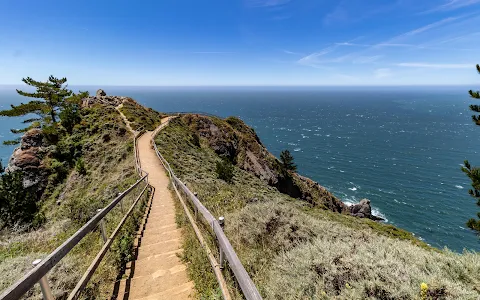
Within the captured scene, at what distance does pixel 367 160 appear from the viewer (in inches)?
3086

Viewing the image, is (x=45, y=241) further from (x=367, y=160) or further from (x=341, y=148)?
(x=341, y=148)

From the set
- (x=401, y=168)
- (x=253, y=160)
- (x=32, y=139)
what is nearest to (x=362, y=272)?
(x=32, y=139)

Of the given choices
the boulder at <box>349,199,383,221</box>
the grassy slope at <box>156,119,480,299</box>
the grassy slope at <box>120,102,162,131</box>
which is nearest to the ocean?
the boulder at <box>349,199,383,221</box>

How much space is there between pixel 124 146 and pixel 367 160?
72377 millimetres

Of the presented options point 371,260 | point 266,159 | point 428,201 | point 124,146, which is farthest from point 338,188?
point 371,260

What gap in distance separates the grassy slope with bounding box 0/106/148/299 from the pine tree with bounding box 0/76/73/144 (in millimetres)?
4676

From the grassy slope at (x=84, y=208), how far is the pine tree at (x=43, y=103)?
15.3 feet

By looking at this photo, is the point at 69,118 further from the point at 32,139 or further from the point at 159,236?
the point at 159,236

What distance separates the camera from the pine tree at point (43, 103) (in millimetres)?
35469

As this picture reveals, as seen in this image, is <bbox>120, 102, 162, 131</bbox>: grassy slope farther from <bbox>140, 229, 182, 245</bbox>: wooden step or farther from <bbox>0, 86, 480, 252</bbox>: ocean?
<bbox>0, 86, 480, 252</bbox>: ocean

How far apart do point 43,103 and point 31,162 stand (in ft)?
40.8

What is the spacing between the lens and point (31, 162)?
30.7 metres

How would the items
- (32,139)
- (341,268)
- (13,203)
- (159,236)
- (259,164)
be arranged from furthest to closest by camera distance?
(259,164)
(32,139)
(13,203)
(159,236)
(341,268)

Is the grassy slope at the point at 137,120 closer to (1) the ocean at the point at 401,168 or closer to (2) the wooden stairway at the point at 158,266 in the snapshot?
(2) the wooden stairway at the point at 158,266
